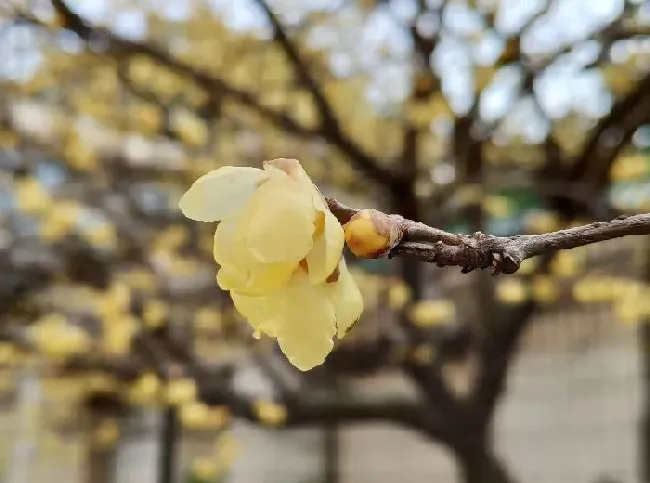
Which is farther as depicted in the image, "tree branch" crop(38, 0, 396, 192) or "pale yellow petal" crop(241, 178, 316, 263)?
"tree branch" crop(38, 0, 396, 192)

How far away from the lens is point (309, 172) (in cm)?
258

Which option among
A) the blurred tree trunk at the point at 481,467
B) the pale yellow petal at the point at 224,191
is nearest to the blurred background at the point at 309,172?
the blurred tree trunk at the point at 481,467

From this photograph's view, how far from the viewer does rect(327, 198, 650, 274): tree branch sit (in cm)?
44

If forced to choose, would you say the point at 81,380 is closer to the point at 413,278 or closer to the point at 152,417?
the point at 413,278

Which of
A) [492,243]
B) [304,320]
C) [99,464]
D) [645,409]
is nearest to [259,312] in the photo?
[304,320]

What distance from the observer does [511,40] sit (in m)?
1.93

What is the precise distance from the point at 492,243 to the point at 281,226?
13 cm

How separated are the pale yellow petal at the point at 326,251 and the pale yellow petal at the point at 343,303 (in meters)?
0.02

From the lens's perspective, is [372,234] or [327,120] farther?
[327,120]

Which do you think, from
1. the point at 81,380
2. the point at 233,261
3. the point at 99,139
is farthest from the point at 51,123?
the point at 233,261

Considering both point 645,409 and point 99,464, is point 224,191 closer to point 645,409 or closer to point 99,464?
point 645,409

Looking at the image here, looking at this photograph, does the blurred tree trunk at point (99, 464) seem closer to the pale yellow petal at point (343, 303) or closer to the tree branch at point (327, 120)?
the tree branch at point (327, 120)

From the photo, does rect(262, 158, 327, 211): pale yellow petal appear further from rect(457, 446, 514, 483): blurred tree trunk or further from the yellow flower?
rect(457, 446, 514, 483): blurred tree trunk

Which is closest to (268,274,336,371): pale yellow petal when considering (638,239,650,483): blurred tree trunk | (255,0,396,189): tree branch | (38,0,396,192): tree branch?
(38,0,396,192): tree branch
